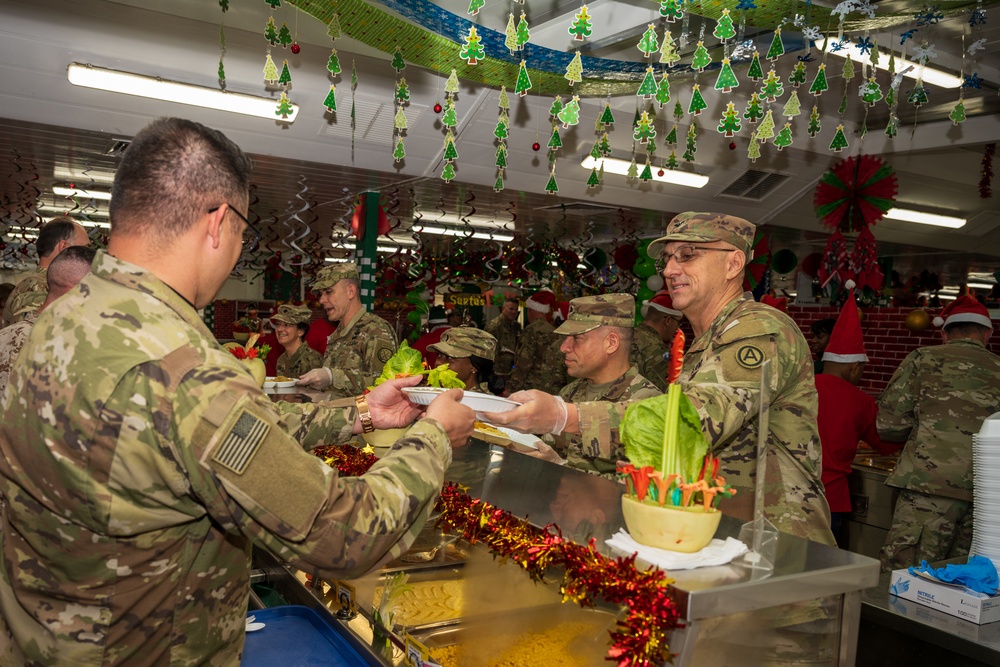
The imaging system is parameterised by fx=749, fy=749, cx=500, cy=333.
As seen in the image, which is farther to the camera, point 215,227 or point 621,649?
point 215,227

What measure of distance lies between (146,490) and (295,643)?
48.2 inches

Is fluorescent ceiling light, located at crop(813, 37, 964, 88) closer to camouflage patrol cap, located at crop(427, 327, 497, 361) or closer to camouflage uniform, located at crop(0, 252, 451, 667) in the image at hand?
camouflage patrol cap, located at crop(427, 327, 497, 361)

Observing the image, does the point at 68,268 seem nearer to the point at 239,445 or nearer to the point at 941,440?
the point at 239,445

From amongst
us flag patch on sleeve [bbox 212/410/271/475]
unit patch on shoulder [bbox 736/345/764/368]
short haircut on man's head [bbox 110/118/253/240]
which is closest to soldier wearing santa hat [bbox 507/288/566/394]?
unit patch on shoulder [bbox 736/345/764/368]

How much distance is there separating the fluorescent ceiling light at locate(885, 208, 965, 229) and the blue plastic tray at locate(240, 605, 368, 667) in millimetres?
11694

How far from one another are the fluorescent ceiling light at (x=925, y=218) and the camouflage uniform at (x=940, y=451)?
8006 millimetres

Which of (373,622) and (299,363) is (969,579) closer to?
(373,622)

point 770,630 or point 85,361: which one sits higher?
point 85,361

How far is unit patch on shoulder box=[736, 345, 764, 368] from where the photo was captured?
2.24 metres

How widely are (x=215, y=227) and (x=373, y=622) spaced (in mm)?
1410

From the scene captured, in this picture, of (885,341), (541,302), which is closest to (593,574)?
(885,341)

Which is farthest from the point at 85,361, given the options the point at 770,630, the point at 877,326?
the point at 877,326

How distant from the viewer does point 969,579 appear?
254cm

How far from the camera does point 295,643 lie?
7.47 ft
